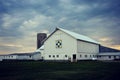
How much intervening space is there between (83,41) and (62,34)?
24.2 feet

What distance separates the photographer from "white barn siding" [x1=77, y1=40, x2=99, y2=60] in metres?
60.4

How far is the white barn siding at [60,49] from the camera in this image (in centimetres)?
5950

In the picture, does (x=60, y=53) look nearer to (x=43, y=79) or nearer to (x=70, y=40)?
(x=70, y=40)

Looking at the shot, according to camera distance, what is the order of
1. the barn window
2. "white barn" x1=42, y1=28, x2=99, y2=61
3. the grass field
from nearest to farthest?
the grass field
"white barn" x1=42, y1=28, x2=99, y2=61
the barn window

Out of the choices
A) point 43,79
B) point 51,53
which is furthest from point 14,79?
point 51,53

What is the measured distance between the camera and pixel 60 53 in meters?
62.0

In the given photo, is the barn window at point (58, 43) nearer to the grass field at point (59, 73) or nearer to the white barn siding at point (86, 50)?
the white barn siding at point (86, 50)

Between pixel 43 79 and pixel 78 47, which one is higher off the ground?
pixel 78 47

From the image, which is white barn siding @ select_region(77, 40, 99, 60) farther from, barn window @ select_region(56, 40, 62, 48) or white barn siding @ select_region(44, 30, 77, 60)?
barn window @ select_region(56, 40, 62, 48)

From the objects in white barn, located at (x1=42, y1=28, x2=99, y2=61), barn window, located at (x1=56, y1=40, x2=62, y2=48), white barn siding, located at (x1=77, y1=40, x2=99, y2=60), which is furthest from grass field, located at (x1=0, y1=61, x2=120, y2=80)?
barn window, located at (x1=56, y1=40, x2=62, y2=48)

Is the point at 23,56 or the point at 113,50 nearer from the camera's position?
the point at 113,50

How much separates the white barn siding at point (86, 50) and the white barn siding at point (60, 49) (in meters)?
2.12

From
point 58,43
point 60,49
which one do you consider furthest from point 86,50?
→ point 58,43

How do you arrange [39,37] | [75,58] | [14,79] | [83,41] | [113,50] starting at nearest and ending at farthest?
[14,79]
[75,58]
[83,41]
[113,50]
[39,37]
